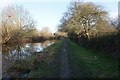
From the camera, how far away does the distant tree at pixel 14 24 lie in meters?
56.9

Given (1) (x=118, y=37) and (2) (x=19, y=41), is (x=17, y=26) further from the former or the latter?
(1) (x=118, y=37)

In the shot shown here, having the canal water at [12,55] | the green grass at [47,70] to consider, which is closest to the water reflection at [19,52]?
the canal water at [12,55]

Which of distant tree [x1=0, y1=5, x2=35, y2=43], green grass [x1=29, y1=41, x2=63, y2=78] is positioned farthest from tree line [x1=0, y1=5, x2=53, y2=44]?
green grass [x1=29, y1=41, x2=63, y2=78]

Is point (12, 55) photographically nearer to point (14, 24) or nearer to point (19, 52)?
point (19, 52)

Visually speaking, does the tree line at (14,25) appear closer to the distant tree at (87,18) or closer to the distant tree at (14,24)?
the distant tree at (14,24)

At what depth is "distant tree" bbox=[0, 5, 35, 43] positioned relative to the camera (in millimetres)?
56925

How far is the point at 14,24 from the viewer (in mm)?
59125

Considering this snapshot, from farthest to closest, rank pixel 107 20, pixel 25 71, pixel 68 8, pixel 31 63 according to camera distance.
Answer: pixel 68 8 < pixel 107 20 < pixel 31 63 < pixel 25 71

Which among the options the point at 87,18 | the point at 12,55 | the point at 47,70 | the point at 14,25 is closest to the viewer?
the point at 47,70

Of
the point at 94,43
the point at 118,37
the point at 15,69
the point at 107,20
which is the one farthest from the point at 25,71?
the point at 107,20

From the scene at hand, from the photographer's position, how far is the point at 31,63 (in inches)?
748

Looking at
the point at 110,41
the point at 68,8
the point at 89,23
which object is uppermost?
the point at 68,8

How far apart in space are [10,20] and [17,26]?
2.18 meters

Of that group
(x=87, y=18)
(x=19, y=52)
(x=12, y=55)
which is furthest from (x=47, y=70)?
(x=87, y=18)
